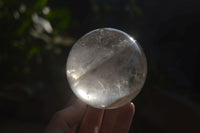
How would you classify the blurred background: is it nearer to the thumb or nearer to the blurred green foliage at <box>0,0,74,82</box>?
the blurred green foliage at <box>0,0,74,82</box>

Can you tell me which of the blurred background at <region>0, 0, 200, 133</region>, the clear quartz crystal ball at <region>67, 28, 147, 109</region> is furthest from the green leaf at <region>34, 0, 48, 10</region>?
the clear quartz crystal ball at <region>67, 28, 147, 109</region>

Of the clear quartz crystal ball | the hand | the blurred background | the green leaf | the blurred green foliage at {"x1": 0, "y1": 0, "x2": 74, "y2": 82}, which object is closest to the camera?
the clear quartz crystal ball

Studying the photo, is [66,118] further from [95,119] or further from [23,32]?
[23,32]

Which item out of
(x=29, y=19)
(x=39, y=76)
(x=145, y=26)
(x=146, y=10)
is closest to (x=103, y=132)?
(x=29, y=19)

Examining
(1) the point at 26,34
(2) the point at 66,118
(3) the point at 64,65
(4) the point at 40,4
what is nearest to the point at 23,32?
(1) the point at 26,34

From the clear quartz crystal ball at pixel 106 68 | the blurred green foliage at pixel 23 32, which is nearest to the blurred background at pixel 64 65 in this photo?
the blurred green foliage at pixel 23 32

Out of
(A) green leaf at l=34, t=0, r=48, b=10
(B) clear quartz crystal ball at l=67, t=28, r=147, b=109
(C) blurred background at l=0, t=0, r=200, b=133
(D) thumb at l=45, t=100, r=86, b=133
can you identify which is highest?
(A) green leaf at l=34, t=0, r=48, b=10

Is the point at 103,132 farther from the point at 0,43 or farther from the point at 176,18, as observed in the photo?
the point at 176,18

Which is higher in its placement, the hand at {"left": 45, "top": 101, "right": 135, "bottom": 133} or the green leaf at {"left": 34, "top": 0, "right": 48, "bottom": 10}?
the green leaf at {"left": 34, "top": 0, "right": 48, "bottom": 10}
